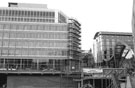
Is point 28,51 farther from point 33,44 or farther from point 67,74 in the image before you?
point 67,74

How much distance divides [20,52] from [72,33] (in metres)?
21.2

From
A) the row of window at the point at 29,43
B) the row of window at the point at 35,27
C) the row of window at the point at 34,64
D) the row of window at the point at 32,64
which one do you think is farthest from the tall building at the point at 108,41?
the row of window at the point at 29,43

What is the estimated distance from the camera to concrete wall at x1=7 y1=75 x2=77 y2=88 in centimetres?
6303

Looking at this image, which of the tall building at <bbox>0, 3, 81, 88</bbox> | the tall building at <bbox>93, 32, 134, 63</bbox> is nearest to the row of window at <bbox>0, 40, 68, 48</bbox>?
the tall building at <bbox>0, 3, 81, 88</bbox>

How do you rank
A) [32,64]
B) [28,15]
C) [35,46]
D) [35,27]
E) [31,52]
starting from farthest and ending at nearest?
[28,15]
[35,27]
[32,64]
[35,46]
[31,52]

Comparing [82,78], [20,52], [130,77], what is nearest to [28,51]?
[20,52]

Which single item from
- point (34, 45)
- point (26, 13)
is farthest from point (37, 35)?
point (26, 13)

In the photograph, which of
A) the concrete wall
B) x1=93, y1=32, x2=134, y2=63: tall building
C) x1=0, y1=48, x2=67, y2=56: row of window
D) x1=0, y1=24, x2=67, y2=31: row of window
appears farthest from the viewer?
x1=93, y1=32, x2=134, y2=63: tall building

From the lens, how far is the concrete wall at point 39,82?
6303 centimetres

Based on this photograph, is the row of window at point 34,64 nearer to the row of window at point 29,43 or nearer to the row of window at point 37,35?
the row of window at point 29,43

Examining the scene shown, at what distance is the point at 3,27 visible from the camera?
7262 cm

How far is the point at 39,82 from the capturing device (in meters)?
63.9

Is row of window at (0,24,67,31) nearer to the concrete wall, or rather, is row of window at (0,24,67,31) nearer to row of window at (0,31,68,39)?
row of window at (0,31,68,39)

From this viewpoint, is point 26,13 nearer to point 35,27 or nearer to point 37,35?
point 35,27
